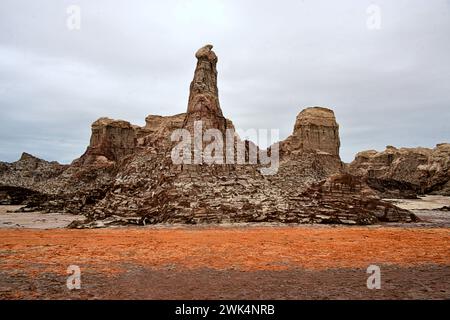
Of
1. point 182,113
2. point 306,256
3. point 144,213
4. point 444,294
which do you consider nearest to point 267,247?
point 306,256

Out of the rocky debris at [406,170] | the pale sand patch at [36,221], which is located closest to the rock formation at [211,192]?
the pale sand patch at [36,221]

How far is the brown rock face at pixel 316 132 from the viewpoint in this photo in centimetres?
7262

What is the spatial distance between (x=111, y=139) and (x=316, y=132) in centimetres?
4333

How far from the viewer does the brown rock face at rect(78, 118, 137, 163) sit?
254ft

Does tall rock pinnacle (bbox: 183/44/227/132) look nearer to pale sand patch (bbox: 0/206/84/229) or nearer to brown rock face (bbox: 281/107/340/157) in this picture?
pale sand patch (bbox: 0/206/84/229)

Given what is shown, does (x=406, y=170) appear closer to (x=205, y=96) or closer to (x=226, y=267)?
(x=205, y=96)

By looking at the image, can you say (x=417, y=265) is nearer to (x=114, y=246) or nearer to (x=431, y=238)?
(x=431, y=238)

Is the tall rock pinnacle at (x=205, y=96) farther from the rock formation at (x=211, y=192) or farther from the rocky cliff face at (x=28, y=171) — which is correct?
the rocky cliff face at (x=28, y=171)

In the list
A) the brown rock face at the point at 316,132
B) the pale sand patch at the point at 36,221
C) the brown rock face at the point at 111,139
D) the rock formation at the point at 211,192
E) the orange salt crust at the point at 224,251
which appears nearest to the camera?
the orange salt crust at the point at 224,251

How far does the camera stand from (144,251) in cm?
1483

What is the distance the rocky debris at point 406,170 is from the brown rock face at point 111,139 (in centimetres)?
5448

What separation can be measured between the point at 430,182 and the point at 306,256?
240ft

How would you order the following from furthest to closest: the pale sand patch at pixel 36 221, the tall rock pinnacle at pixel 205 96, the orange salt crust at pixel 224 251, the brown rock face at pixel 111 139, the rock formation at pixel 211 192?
the brown rock face at pixel 111 139
the tall rock pinnacle at pixel 205 96
the rock formation at pixel 211 192
the pale sand patch at pixel 36 221
the orange salt crust at pixel 224 251

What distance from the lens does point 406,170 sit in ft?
318
